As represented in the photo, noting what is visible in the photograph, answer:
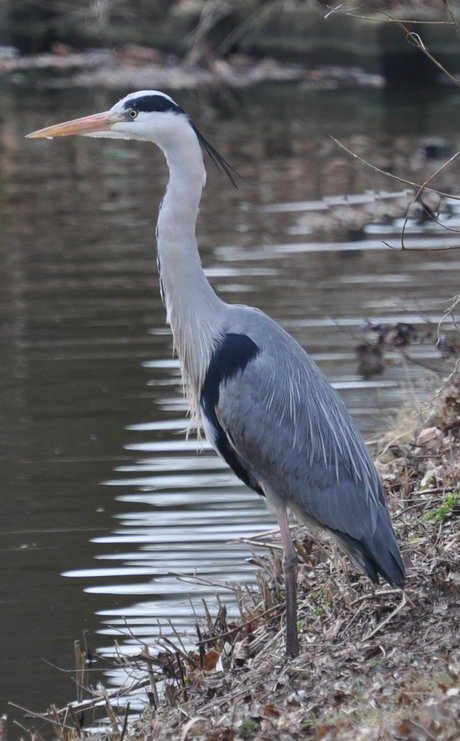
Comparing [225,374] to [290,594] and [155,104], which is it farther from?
[155,104]

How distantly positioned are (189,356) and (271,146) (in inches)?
523

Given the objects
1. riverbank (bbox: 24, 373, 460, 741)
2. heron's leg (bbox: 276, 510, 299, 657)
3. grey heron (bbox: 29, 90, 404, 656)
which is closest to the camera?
riverbank (bbox: 24, 373, 460, 741)

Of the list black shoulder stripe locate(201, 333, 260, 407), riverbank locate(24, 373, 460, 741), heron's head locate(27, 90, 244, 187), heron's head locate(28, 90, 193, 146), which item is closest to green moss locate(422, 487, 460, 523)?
riverbank locate(24, 373, 460, 741)

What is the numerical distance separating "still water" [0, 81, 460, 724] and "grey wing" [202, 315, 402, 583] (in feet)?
3.00

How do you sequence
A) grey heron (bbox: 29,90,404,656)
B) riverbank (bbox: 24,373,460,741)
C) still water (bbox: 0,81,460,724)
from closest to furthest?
riverbank (bbox: 24,373,460,741), grey heron (bbox: 29,90,404,656), still water (bbox: 0,81,460,724)

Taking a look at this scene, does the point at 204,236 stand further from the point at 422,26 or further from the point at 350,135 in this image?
the point at 422,26

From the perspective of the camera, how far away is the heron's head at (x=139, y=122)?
5129mm

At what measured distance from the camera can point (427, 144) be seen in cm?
1723

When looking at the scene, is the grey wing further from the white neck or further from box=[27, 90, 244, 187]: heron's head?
box=[27, 90, 244, 187]: heron's head

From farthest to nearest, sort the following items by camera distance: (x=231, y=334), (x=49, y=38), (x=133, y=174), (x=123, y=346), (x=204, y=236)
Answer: (x=49, y=38), (x=133, y=174), (x=204, y=236), (x=123, y=346), (x=231, y=334)

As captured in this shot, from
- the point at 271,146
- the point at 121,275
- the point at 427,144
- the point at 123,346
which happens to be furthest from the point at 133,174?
the point at 123,346

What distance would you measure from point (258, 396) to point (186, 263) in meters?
0.68

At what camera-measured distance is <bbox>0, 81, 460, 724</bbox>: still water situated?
572 centimetres

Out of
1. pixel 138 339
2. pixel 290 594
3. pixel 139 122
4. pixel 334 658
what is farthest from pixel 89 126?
pixel 138 339
